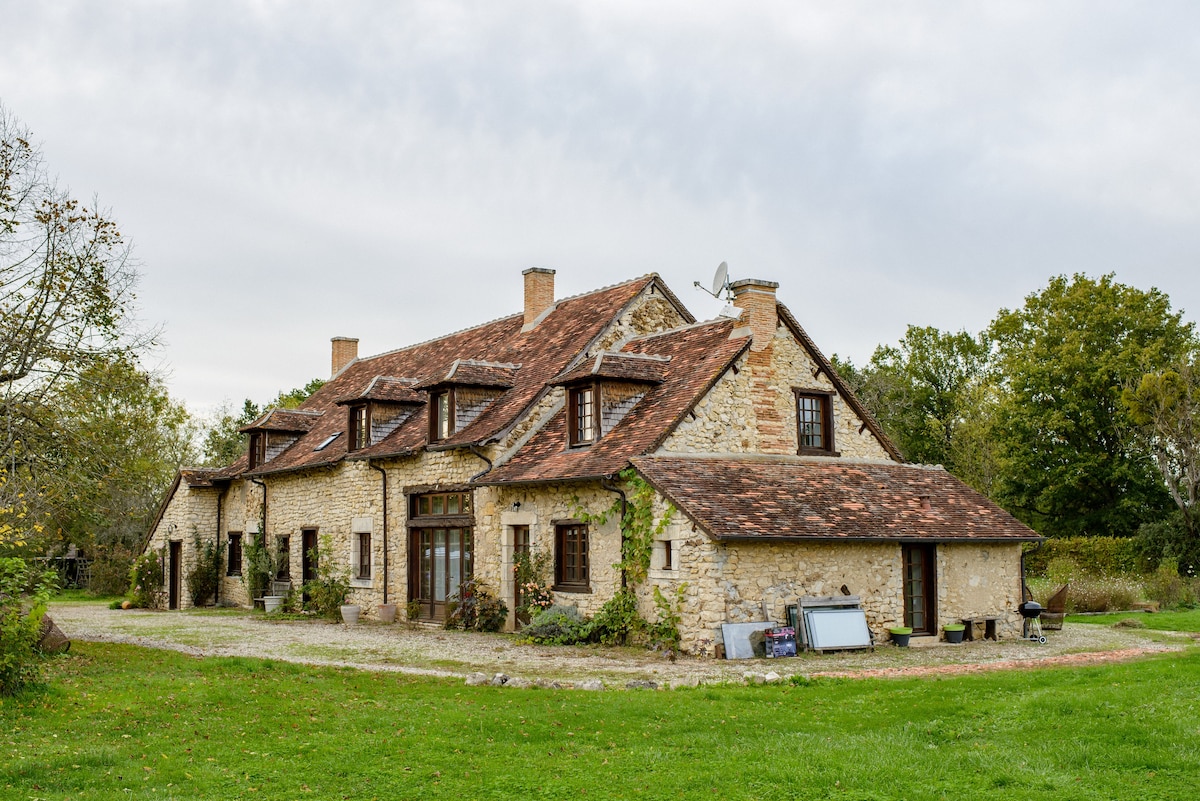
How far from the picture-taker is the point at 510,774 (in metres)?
8.87

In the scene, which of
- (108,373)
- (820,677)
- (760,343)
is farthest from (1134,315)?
(108,373)

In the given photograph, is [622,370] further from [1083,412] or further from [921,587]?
[1083,412]

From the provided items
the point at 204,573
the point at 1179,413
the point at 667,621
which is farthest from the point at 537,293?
the point at 1179,413

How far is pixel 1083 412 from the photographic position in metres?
42.0

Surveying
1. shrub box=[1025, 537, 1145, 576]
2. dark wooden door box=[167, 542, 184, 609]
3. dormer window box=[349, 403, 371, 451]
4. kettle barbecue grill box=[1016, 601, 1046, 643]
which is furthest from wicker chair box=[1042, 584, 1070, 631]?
dark wooden door box=[167, 542, 184, 609]

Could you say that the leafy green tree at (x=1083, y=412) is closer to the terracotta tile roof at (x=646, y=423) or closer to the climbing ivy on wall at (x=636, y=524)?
the terracotta tile roof at (x=646, y=423)

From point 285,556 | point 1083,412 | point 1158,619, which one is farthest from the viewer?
point 1083,412

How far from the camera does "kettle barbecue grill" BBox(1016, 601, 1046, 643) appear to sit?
1969 centimetres

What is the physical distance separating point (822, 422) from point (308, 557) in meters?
13.8

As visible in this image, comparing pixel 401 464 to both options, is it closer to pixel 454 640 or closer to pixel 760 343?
pixel 454 640

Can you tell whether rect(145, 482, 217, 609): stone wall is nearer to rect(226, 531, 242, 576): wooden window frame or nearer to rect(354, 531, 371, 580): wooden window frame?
rect(226, 531, 242, 576): wooden window frame

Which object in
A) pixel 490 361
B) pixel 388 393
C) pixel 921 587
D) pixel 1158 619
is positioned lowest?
pixel 1158 619

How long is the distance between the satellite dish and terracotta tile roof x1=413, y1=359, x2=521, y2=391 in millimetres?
4906

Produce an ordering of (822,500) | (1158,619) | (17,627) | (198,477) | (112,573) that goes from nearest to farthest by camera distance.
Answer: (17,627) < (822,500) < (1158,619) < (198,477) < (112,573)
